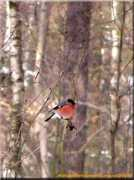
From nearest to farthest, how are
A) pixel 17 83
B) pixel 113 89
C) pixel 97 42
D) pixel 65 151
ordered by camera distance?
pixel 17 83 < pixel 113 89 < pixel 65 151 < pixel 97 42

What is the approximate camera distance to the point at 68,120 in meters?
5.00

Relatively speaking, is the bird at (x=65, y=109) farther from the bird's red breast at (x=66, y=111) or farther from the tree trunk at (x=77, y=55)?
the tree trunk at (x=77, y=55)

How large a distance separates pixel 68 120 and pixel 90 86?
1177 cm

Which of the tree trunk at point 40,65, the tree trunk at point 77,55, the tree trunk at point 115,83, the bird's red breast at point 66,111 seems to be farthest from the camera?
the tree trunk at point 77,55

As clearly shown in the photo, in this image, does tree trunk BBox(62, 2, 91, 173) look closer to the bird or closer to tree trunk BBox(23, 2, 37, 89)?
tree trunk BBox(23, 2, 37, 89)

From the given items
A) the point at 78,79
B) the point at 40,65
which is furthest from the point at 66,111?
the point at 40,65

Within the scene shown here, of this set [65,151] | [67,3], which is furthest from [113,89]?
[67,3]

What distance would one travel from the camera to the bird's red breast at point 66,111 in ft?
17.3

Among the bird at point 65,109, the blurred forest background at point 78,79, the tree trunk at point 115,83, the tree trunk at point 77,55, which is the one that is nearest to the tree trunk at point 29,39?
the blurred forest background at point 78,79

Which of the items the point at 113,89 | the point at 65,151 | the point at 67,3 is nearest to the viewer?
the point at 113,89

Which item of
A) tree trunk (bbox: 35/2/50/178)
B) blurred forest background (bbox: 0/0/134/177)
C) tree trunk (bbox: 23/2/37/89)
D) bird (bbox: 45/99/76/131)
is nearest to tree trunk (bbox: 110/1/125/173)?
blurred forest background (bbox: 0/0/134/177)

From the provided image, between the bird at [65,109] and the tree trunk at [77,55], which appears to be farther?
the tree trunk at [77,55]

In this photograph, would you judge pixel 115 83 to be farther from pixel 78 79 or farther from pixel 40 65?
pixel 78 79

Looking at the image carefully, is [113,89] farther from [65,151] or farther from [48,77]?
[65,151]
